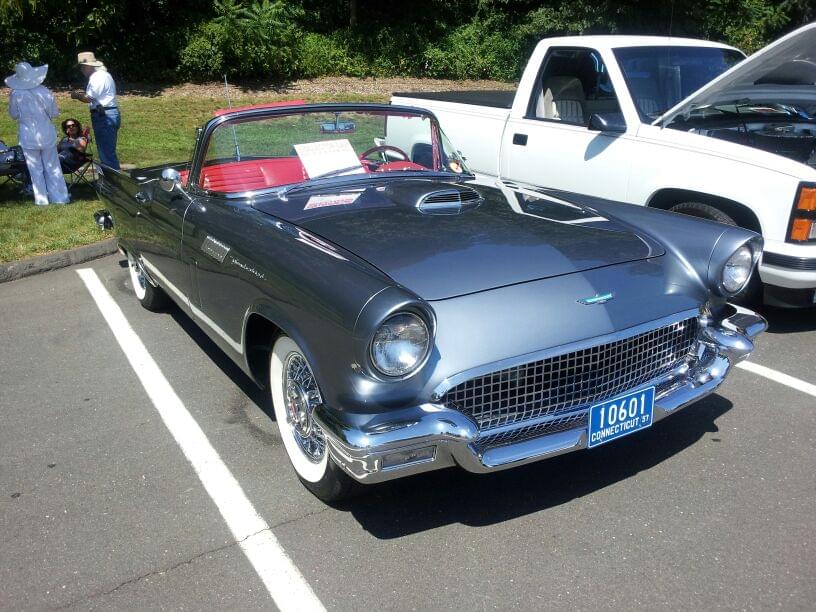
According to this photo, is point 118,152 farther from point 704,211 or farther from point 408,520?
point 408,520

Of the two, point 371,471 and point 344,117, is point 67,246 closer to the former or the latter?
point 344,117

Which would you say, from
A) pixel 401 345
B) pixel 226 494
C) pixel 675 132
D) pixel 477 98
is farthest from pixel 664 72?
pixel 226 494

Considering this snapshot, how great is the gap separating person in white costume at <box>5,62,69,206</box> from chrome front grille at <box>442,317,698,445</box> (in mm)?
7149

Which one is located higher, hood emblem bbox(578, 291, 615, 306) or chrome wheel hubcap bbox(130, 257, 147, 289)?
hood emblem bbox(578, 291, 615, 306)

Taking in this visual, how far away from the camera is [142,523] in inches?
123

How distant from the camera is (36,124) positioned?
823 centimetres

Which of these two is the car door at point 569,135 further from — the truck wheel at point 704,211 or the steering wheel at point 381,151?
the steering wheel at point 381,151

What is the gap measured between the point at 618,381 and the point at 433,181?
1669 millimetres

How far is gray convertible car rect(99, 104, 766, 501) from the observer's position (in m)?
2.69

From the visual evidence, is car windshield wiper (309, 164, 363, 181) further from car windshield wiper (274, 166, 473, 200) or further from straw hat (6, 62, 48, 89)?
straw hat (6, 62, 48, 89)

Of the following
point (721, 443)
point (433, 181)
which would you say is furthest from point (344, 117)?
point (721, 443)

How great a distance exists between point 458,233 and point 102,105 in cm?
724

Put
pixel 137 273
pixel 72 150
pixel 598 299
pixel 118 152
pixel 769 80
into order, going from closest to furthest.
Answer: pixel 598 299 < pixel 769 80 < pixel 137 273 < pixel 72 150 < pixel 118 152

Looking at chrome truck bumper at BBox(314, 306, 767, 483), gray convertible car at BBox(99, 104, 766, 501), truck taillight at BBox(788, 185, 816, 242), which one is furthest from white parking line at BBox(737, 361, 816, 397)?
chrome truck bumper at BBox(314, 306, 767, 483)
